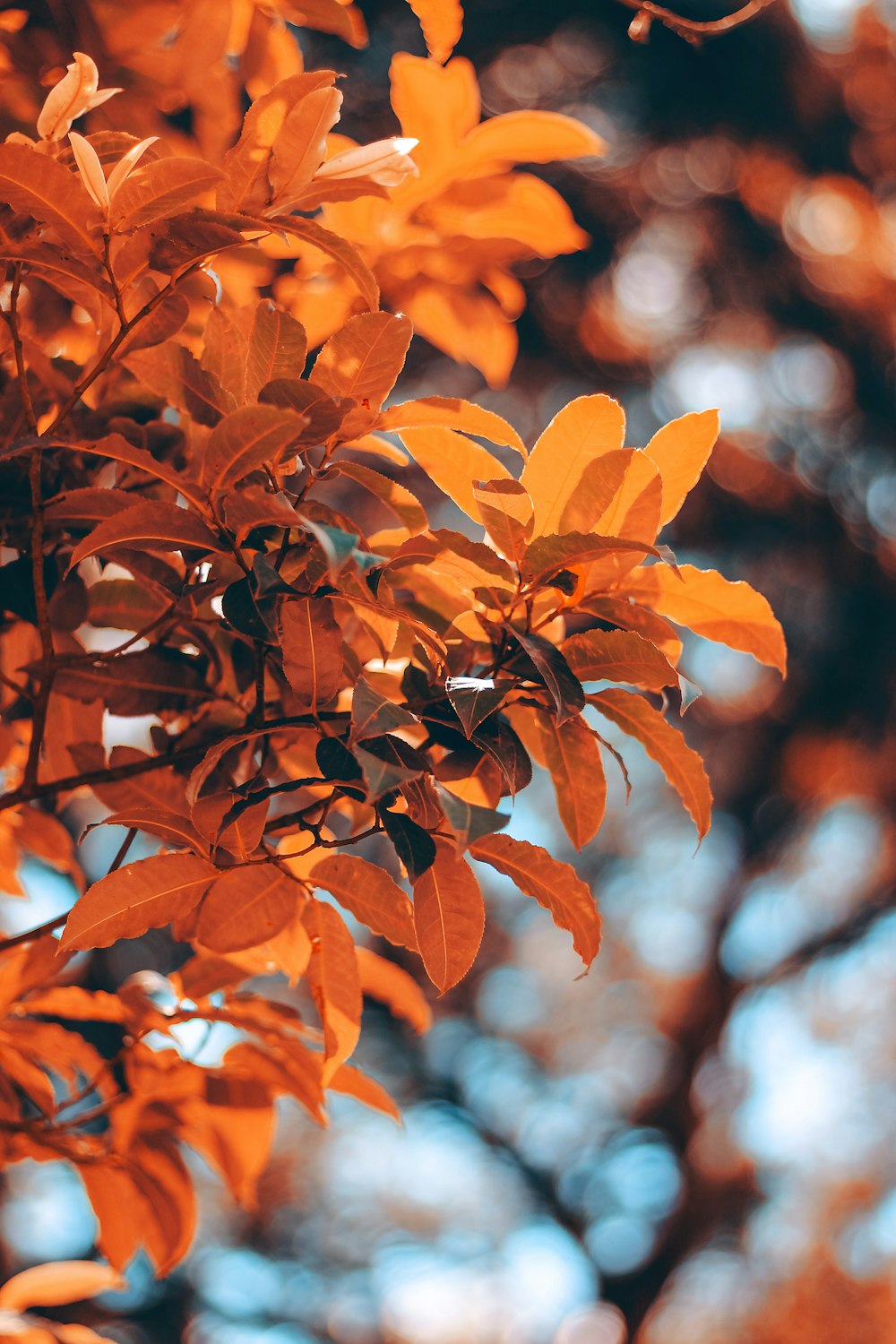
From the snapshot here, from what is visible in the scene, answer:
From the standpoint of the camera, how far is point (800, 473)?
3699 millimetres

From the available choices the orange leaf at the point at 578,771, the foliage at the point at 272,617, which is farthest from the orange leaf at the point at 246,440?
the orange leaf at the point at 578,771

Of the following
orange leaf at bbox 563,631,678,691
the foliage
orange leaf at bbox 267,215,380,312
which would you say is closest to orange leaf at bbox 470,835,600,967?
the foliage

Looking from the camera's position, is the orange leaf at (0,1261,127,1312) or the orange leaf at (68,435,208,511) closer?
the orange leaf at (68,435,208,511)

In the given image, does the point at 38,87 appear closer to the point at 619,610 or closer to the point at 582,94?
the point at 619,610

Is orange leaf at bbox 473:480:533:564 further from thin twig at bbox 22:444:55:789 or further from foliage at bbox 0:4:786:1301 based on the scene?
thin twig at bbox 22:444:55:789

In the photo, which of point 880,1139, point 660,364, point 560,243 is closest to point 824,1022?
point 880,1139

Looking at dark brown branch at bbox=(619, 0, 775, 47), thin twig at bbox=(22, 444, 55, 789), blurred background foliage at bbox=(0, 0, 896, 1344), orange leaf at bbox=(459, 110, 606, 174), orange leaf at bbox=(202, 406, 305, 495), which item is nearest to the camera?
orange leaf at bbox=(202, 406, 305, 495)

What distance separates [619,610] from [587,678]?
4cm

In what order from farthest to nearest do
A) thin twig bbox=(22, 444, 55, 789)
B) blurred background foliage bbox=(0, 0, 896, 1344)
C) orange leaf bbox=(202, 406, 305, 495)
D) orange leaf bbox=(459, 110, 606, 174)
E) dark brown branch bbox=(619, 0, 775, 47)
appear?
blurred background foliage bbox=(0, 0, 896, 1344), orange leaf bbox=(459, 110, 606, 174), dark brown branch bbox=(619, 0, 775, 47), thin twig bbox=(22, 444, 55, 789), orange leaf bbox=(202, 406, 305, 495)

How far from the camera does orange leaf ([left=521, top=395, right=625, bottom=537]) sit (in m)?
0.60

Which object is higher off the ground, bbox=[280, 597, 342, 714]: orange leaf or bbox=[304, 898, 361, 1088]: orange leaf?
bbox=[280, 597, 342, 714]: orange leaf

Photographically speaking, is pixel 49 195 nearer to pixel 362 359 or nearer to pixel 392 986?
pixel 362 359

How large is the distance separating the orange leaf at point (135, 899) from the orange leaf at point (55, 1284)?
1.63ft

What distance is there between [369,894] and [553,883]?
11cm
